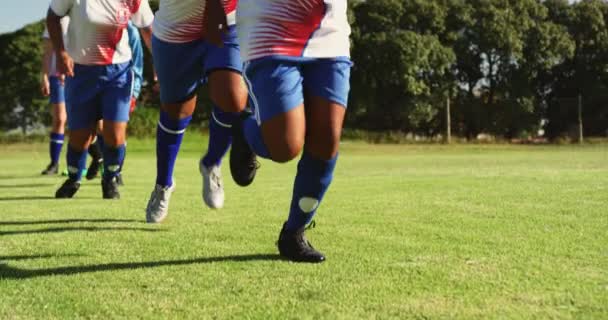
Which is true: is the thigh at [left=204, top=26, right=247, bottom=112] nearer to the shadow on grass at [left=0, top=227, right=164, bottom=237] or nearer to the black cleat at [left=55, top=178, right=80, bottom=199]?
the shadow on grass at [left=0, top=227, right=164, bottom=237]

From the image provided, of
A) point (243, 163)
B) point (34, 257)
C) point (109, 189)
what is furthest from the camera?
point (109, 189)

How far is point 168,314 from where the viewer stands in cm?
256

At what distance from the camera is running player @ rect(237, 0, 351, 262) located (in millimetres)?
3434

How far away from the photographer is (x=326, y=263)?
3461 millimetres

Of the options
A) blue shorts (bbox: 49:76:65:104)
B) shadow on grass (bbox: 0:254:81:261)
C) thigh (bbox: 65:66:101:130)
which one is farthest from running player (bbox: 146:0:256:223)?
blue shorts (bbox: 49:76:65:104)

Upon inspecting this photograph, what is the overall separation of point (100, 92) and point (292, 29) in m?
3.70

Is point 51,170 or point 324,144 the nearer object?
point 324,144

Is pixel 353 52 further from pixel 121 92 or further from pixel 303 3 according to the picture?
pixel 303 3

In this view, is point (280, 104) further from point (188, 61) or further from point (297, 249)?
point (188, 61)

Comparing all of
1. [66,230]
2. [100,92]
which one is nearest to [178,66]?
[66,230]

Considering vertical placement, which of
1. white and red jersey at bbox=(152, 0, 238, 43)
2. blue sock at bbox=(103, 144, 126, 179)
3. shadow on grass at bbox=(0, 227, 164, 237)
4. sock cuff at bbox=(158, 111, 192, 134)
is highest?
white and red jersey at bbox=(152, 0, 238, 43)

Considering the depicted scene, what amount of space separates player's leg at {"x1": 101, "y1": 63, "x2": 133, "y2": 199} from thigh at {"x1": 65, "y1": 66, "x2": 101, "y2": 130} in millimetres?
115

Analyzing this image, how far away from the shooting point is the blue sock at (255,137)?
373cm

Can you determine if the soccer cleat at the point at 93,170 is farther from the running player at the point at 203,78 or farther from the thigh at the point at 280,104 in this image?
the thigh at the point at 280,104
